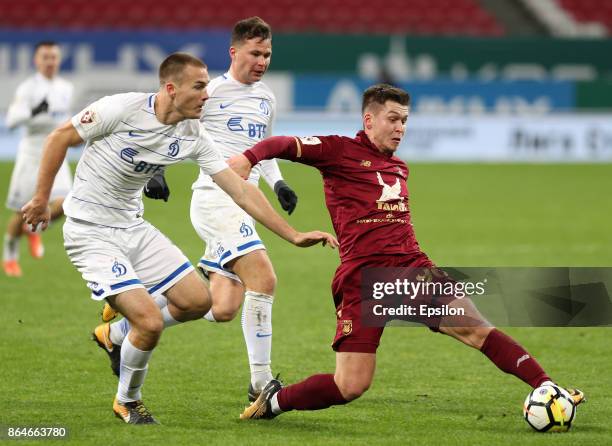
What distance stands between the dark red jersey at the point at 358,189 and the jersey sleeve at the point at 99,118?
0.74 metres

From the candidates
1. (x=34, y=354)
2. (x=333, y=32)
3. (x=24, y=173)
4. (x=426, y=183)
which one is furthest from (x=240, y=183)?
(x=333, y=32)

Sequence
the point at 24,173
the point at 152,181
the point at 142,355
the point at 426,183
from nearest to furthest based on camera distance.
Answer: the point at 142,355 → the point at 152,181 → the point at 24,173 → the point at 426,183

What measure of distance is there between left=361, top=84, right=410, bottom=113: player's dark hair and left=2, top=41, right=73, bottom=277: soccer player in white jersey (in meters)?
5.97

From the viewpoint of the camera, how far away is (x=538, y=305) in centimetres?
597

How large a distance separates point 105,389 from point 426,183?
574 inches

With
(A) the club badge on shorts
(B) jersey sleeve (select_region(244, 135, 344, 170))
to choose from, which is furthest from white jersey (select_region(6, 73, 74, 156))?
(A) the club badge on shorts

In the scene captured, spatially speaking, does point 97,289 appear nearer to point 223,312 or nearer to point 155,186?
point 155,186

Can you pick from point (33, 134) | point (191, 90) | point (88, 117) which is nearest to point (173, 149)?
point (191, 90)

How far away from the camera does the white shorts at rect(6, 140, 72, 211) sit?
1223 centimetres

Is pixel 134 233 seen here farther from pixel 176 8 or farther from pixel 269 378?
pixel 176 8

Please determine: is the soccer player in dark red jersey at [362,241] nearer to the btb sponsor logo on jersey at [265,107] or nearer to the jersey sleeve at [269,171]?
the jersey sleeve at [269,171]

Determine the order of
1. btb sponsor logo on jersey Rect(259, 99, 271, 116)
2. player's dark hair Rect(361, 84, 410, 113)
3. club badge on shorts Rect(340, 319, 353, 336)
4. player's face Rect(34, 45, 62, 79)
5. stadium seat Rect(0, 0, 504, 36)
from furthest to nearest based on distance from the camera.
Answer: stadium seat Rect(0, 0, 504, 36), player's face Rect(34, 45, 62, 79), btb sponsor logo on jersey Rect(259, 99, 271, 116), player's dark hair Rect(361, 84, 410, 113), club badge on shorts Rect(340, 319, 353, 336)

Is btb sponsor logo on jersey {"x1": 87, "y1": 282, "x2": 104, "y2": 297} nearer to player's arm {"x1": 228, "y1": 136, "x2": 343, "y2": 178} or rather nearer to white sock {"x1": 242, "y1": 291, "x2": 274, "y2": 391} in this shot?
player's arm {"x1": 228, "y1": 136, "x2": 343, "y2": 178}

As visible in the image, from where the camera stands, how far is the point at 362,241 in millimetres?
6359
